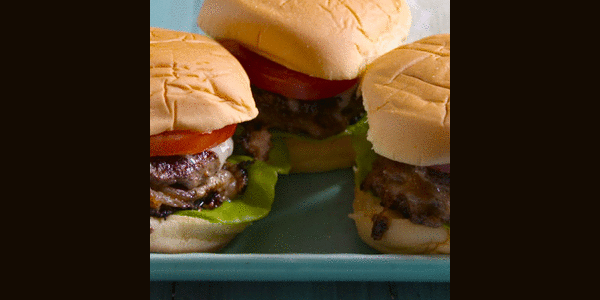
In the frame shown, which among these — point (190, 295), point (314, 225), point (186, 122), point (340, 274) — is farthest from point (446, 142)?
point (190, 295)

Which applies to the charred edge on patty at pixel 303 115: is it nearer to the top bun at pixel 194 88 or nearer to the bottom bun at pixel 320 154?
the bottom bun at pixel 320 154

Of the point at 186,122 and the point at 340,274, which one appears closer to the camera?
the point at 340,274

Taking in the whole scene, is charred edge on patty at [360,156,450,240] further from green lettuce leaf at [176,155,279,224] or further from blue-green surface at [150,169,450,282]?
green lettuce leaf at [176,155,279,224]

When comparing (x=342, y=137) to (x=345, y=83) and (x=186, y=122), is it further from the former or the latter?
(x=186, y=122)

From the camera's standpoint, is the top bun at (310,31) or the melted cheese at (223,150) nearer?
the melted cheese at (223,150)

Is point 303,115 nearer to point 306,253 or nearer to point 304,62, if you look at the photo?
point 304,62

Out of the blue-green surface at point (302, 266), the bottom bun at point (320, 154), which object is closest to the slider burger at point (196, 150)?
the blue-green surface at point (302, 266)

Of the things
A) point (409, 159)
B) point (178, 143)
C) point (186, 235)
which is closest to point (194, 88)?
point (178, 143)
